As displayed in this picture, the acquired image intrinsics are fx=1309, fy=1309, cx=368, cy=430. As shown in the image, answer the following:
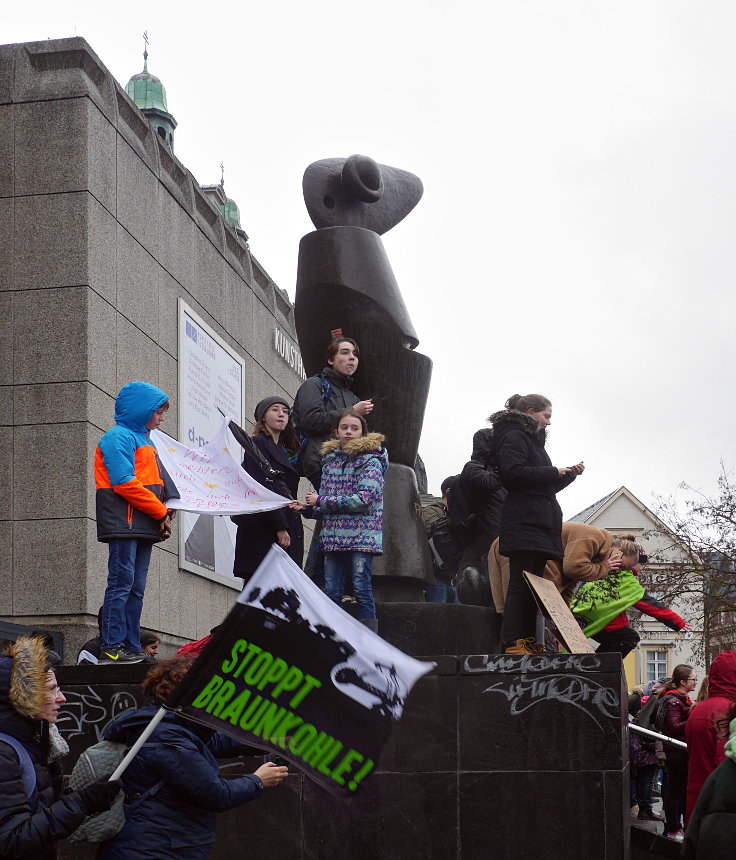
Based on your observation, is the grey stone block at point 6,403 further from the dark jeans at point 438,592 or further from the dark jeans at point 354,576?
the dark jeans at point 354,576

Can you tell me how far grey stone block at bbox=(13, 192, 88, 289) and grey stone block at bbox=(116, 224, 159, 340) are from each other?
2.69ft

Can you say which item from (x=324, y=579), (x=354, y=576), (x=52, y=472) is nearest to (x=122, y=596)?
(x=354, y=576)

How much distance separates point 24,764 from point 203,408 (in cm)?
1334

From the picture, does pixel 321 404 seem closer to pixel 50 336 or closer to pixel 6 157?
pixel 50 336

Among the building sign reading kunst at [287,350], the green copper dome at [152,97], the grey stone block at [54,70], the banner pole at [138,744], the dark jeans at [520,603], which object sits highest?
the green copper dome at [152,97]

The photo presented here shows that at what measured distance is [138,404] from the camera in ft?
24.2

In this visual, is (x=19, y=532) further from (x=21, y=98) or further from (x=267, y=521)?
(x=267, y=521)

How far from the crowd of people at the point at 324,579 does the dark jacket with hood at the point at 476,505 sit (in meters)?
0.01

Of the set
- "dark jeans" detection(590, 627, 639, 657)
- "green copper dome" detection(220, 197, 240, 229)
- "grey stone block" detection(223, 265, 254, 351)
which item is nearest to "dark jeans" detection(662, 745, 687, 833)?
"dark jeans" detection(590, 627, 639, 657)

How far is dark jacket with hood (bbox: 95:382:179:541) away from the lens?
7.18 m

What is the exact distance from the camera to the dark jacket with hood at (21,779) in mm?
3992

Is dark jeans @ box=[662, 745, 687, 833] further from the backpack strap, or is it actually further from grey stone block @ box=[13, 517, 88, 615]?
the backpack strap

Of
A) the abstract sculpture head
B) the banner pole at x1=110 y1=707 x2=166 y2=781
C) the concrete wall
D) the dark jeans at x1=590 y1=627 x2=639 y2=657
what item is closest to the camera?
the banner pole at x1=110 y1=707 x2=166 y2=781

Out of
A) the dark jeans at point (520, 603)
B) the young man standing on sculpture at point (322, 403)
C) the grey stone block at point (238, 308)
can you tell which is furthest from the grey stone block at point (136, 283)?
the dark jeans at point (520, 603)
